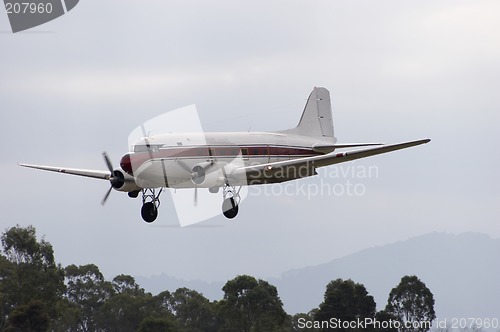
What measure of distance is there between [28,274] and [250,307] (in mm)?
18112

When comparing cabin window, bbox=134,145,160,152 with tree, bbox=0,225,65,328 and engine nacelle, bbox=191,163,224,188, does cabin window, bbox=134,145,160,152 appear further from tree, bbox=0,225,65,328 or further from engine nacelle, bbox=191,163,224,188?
tree, bbox=0,225,65,328

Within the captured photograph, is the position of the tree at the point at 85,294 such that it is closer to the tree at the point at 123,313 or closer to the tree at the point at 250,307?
the tree at the point at 123,313

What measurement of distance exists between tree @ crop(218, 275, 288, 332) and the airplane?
10034 mm

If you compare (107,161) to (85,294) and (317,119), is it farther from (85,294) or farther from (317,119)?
(85,294)

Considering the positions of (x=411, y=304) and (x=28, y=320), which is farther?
(x=411, y=304)

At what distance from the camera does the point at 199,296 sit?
5984 centimetres

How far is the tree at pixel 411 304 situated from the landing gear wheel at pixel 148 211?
59.6 ft

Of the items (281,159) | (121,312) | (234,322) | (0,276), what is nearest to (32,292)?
(0,276)

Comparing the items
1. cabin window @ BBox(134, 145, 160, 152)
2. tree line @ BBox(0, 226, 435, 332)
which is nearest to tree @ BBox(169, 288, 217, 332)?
tree line @ BBox(0, 226, 435, 332)

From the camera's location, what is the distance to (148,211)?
40.2 m

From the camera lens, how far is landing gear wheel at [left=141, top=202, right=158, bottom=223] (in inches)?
1585

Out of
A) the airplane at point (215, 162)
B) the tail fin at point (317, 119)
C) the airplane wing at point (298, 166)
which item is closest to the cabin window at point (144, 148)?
the airplane at point (215, 162)

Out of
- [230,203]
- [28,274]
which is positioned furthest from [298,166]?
[28,274]
